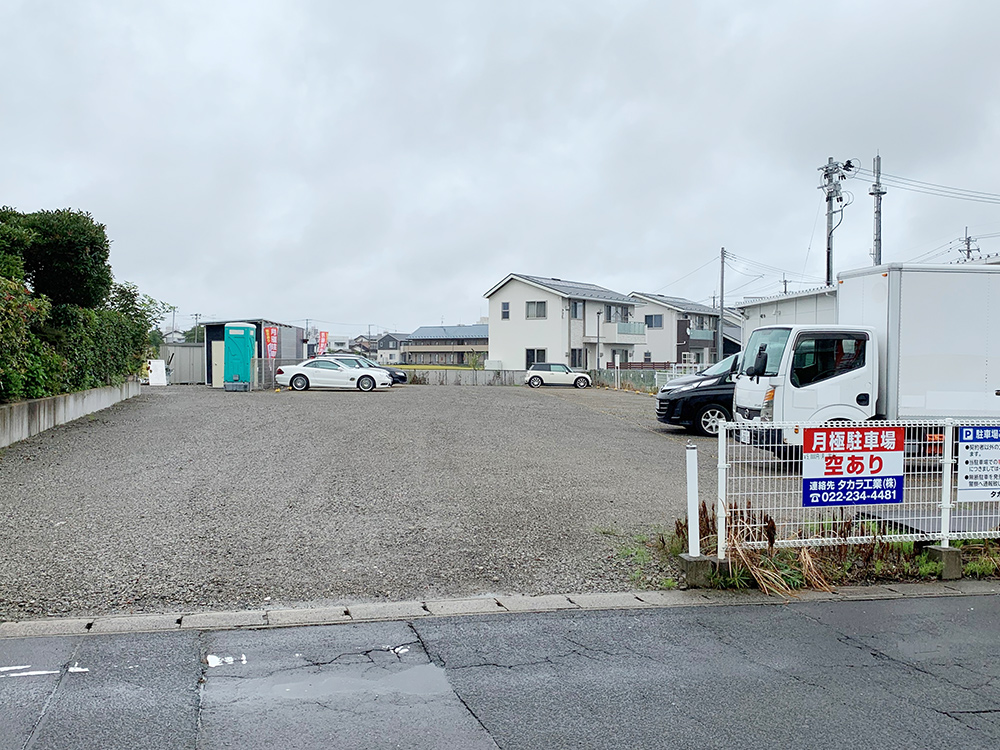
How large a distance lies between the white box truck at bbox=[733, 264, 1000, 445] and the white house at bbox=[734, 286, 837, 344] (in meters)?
→ 2.21

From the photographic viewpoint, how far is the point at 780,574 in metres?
6.21

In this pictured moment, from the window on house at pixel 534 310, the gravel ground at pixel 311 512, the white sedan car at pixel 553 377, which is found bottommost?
the gravel ground at pixel 311 512

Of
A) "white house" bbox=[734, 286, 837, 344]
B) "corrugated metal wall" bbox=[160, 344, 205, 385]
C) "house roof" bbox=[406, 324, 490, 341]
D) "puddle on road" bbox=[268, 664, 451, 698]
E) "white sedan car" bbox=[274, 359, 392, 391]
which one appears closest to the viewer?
"puddle on road" bbox=[268, 664, 451, 698]

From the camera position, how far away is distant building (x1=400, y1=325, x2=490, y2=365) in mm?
76506

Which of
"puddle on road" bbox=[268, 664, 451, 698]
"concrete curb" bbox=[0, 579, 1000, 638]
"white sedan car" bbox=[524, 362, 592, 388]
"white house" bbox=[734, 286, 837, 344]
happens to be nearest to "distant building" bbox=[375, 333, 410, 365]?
"white sedan car" bbox=[524, 362, 592, 388]

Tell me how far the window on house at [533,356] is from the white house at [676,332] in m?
11.5

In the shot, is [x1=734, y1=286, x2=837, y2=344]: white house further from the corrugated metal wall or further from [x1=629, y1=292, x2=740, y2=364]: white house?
[x1=629, y1=292, x2=740, y2=364]: white house

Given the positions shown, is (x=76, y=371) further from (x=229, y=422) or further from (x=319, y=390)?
(x=319, y=390)

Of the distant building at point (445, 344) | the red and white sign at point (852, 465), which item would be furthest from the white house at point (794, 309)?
the distant building at point (445, 344)

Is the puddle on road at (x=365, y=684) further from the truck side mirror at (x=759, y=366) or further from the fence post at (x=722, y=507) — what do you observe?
the truck side mirror at (x=759, y=366)

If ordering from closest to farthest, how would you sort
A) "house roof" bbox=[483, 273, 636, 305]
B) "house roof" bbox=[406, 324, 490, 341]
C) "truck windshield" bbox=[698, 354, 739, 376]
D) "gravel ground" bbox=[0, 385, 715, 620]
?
1. "gravel ground" bbox=[0, 385, 715, 620]
2. "truck windshield" bbox=[698, 354, 739, 376]
3. "house roof" bbox=[483, 273, 636, 305]
4. "house roof" bbox=[406, 324, 490, 341]

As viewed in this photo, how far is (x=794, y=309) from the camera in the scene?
1639 cm

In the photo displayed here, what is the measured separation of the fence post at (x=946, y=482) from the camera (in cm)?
668

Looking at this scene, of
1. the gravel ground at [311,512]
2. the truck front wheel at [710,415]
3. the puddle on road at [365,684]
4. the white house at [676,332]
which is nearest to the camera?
the puddle on road at [365,684]
